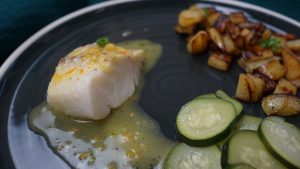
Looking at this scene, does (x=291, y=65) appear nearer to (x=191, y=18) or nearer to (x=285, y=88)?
(x=285, y=88)

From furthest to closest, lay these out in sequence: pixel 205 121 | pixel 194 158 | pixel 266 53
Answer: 1. pixel 266 53
2. pixel 205 121
3. pixel 194 158

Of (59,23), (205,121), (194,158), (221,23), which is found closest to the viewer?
(194,158)

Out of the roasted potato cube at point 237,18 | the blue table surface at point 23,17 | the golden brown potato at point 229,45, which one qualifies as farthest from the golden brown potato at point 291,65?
the blue table surface at point 23,17

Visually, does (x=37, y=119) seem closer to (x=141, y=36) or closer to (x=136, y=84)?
(x=136, y=84)

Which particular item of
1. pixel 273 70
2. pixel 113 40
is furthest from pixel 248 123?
pixel 113 40

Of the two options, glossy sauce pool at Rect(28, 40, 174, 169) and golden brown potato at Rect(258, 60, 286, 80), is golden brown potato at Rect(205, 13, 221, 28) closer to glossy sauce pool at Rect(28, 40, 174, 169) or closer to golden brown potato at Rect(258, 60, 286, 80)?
golden brown potato at Rect(258, 60, 286, 80)

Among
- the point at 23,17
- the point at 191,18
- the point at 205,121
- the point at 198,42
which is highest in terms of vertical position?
the point at 23,17
